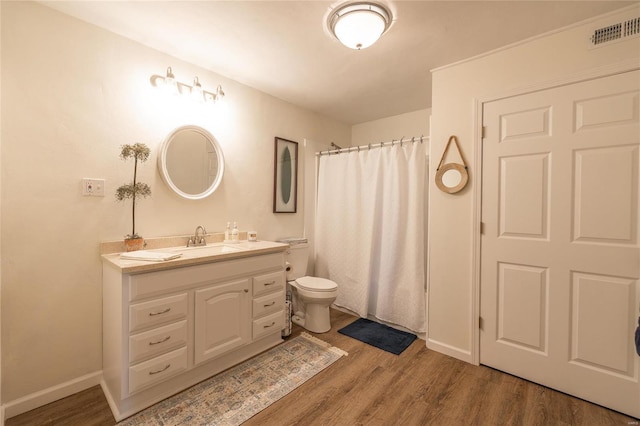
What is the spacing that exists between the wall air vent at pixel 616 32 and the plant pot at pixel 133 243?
318 cm

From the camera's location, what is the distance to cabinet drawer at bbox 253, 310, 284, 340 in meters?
2.09

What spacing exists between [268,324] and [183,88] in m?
2.02

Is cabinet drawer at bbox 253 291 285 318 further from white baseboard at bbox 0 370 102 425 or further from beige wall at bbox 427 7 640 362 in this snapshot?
beige wall at bbox 427 7 640 362

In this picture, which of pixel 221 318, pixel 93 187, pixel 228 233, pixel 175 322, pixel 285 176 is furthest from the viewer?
pixel 285 176

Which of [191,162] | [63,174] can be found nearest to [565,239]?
[191,162]

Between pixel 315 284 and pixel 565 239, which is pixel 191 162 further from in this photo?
pixel 565 239

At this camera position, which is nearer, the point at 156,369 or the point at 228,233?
the point at 156,369

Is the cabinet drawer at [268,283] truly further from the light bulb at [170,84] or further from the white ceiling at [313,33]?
the white ceiling at [313,33]

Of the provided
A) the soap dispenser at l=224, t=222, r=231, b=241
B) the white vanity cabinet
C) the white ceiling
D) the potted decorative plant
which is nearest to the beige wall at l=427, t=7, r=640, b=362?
the white ceiling

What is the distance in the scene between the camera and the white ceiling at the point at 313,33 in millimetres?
1587

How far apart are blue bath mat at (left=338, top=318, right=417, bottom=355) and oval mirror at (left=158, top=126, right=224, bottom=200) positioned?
1.84 metres

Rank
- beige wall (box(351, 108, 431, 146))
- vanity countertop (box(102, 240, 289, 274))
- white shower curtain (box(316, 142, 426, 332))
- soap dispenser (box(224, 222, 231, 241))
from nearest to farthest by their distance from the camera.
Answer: vanity countertop (box(102, 240, 289, 274)) → soap dispenser (box(224, 222, 231, 241)) → white shower curtain (box(316, 142, 426, 332)) → beige wall (box(351, 108, 431, 146))

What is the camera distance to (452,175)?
7.16ft

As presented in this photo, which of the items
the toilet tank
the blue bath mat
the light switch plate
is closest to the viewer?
the light switch plate
